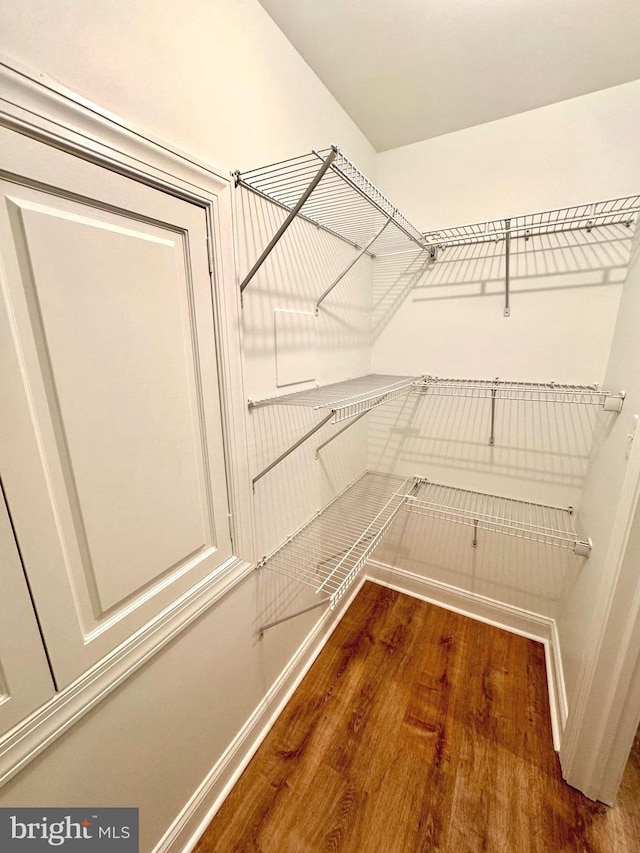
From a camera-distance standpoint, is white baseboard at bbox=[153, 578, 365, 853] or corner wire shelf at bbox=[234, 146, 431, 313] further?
white baseboard at bbox=[153, 578, 365, 853]

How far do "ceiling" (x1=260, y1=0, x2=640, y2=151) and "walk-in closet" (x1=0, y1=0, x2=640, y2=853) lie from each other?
0.04ft

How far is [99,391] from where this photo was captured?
2.26 ft

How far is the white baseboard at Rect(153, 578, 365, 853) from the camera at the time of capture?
1.01 meters

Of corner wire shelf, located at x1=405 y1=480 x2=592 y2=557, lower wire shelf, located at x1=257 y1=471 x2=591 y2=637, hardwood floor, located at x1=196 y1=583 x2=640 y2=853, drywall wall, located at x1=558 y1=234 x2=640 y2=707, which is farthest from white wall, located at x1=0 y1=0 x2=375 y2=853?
drywall wall, located at x1=558 y1=234 x2=640 y2=707

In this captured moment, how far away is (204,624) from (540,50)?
222 cm

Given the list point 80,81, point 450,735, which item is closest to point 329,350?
point 80,81

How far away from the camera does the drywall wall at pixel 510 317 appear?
1360 mm

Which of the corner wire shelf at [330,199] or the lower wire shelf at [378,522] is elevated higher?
the corner wire shelf at [330,199]

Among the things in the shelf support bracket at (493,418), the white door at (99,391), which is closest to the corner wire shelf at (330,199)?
the white door at (99,391)

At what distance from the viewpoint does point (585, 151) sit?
1338mm

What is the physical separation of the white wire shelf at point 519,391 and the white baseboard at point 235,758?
1.41m

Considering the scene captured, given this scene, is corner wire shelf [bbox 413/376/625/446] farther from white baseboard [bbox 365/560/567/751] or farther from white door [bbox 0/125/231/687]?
white door [bbox 0/125/231/687]

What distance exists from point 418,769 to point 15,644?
4.73 feet

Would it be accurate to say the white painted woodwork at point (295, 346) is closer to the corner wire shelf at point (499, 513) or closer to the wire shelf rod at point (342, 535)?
the wire shelf rod at point (342, 535)
